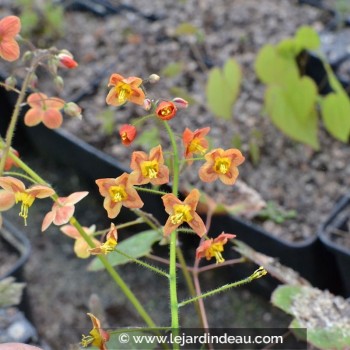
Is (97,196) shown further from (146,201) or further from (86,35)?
(86,35)

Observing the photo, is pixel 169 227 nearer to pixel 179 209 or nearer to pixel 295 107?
pixel 179 209

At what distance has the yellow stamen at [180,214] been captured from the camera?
0.84 meters

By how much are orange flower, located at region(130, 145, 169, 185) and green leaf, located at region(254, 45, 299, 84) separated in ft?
3.37

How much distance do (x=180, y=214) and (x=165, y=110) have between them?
0.12 m

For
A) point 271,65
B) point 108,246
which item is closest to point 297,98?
point 271,65

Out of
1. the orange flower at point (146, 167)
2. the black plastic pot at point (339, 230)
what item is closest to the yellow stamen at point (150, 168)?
the orange flower at point (146, 167)

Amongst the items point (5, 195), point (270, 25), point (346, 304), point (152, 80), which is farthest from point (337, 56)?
point (5, 195)

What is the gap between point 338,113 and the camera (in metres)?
1.68

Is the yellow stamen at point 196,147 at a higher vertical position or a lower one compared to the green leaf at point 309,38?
higher

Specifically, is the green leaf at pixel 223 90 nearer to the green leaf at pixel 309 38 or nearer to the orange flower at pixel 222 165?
the green leaf at pixel 309 38

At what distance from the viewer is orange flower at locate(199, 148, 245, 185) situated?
2.87 ft

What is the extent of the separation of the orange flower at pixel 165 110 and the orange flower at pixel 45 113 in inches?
11.5

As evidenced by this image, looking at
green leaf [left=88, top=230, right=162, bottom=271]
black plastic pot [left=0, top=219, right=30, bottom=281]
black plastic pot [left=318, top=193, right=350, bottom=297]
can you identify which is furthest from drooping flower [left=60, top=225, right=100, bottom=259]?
black plastic pot [left=318, top=193, right=350, bottom=297]

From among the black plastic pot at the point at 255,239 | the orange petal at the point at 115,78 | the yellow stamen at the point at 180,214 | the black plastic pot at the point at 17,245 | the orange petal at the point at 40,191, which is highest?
the orange petal at the point at 115,78
